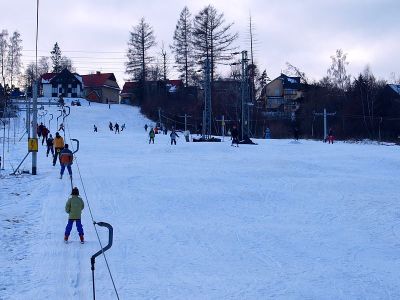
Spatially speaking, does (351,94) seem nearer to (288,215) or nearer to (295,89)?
(295,89)

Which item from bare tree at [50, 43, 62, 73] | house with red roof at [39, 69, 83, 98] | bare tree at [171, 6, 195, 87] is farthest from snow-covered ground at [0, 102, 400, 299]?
bare tree at [50, 43, 62, 73]

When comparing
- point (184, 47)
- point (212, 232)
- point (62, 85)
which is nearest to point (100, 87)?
point (62, 85)

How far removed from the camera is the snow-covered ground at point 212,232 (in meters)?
9.82

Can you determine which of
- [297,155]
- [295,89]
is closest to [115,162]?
[297,155]

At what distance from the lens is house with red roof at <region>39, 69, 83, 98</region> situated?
110375 millimetres

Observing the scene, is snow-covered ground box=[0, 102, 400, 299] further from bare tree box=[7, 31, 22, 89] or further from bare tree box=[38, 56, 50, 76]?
bare tree box=[38, 56, 50, 76]

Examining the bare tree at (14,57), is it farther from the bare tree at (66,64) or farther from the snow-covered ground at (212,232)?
the snow-covered ground at (212,232)

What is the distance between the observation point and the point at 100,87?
11719cm

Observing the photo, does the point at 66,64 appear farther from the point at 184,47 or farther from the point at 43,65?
the point at 184,47

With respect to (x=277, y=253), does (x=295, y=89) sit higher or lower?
higher

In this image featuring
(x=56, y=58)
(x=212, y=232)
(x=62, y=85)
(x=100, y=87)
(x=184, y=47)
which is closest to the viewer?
(x=212, y=232)

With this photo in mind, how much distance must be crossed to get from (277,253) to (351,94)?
194ft

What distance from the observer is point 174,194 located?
20.2 m

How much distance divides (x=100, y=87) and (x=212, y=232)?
4158 inches
